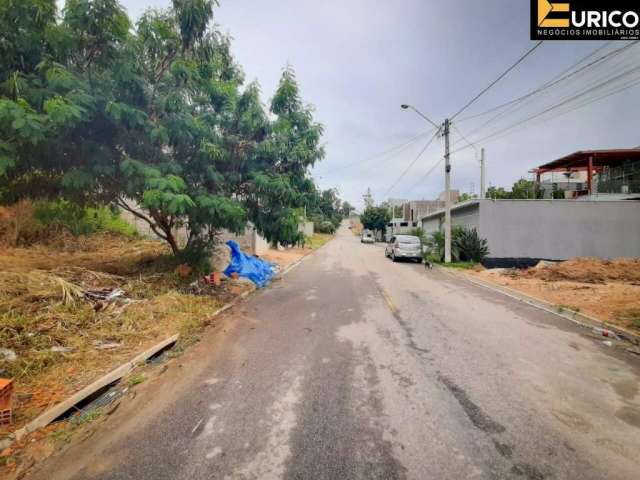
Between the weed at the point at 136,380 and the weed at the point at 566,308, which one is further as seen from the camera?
the weed at the point at 566,308

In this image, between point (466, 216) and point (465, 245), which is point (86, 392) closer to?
point (465, 245)

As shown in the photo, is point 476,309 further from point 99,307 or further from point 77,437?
point 99,307

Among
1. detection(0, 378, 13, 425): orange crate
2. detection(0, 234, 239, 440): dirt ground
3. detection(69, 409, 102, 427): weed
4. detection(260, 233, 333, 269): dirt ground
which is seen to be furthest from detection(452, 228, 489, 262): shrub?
detection(0, 378, 13, 425): orange crate

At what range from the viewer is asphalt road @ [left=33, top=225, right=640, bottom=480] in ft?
7.59

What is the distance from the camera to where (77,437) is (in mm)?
2695

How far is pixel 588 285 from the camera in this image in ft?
31.5

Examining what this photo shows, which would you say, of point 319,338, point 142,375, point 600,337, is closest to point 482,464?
point 319,338

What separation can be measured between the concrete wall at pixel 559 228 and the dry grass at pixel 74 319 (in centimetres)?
1474

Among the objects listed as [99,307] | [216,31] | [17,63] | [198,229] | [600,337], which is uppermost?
[216,31]

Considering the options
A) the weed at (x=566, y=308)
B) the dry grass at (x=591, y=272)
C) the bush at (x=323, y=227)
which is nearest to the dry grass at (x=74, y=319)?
the weed at (x=566, y=308)

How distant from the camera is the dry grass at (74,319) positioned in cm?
354

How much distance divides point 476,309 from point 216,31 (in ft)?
30.6
